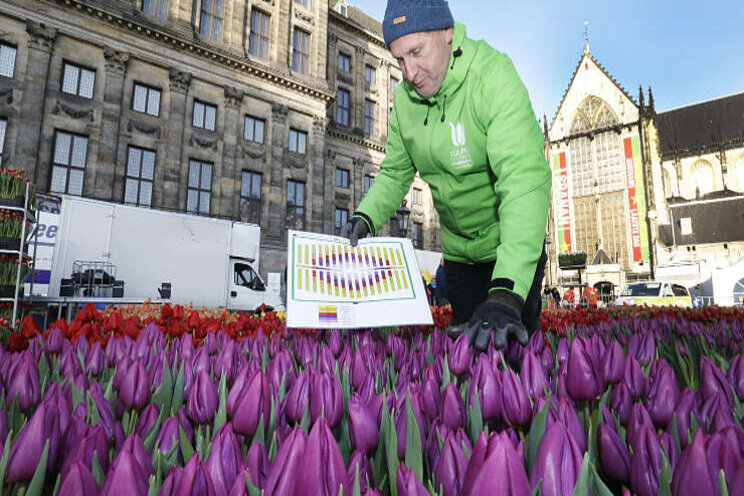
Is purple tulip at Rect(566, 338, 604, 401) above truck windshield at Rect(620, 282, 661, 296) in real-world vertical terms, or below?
below

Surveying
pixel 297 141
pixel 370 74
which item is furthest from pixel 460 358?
pixel 370 74

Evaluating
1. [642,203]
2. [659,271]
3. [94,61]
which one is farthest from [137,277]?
[642,203]

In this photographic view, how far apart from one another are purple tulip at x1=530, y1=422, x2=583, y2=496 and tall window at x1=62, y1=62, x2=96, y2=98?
74.3 feet

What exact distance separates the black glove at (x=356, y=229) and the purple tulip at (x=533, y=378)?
4.32 feet

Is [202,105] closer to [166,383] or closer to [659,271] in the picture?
[166,383]

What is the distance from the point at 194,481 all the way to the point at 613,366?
0.90 metres

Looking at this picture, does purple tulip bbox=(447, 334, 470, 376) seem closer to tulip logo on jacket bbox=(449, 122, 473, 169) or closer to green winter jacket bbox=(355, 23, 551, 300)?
green winter jacket bbox=(355, 23, 551, 300)

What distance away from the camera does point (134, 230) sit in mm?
13781

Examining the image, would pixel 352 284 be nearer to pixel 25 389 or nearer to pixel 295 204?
pixel 25 389

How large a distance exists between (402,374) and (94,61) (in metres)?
22.8

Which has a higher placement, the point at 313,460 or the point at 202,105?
the point at 202,105

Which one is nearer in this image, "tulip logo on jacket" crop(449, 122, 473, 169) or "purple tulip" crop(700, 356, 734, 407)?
"purple tulip" crop(700, 356, 734, 407)

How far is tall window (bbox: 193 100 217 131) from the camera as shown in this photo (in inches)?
830

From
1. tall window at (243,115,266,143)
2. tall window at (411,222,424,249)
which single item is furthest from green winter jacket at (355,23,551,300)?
tall window at (411,222,424,249)
